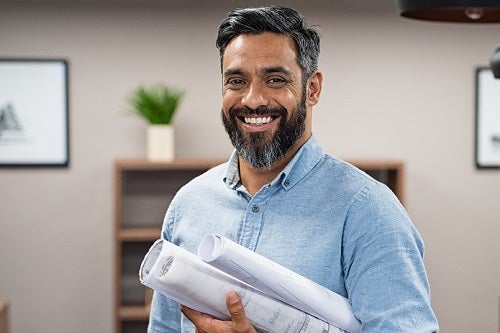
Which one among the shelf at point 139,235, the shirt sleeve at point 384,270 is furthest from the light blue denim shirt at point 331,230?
the shelf at point 139,235

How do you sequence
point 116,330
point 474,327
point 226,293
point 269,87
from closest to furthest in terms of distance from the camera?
point 226,293 < point 269,87 < point 116,330 < point 474,327

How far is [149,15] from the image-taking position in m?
3.53

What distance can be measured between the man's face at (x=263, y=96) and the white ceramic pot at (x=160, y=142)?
2165 mm

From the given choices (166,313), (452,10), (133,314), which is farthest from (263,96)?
(133,314)

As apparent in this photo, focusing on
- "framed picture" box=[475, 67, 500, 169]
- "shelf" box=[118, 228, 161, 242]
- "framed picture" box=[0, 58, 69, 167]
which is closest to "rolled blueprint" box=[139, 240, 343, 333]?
"shelf" box=[118, 228, 161, 242]

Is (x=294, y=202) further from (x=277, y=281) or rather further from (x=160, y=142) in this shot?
(x=160, y=142)

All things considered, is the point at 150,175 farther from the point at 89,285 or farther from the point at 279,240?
the point at 279,240

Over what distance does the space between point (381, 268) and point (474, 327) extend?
9.43ft

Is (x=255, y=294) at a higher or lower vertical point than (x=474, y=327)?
higher

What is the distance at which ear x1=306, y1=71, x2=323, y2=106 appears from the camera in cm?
129

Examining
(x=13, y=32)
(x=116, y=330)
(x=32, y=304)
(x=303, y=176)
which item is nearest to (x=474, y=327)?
(x=116, y=330)

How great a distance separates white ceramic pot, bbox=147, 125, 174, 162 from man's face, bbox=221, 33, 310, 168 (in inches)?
85.2

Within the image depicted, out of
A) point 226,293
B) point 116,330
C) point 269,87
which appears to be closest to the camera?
point 226,293

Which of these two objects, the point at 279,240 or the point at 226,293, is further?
the point at 279,240
